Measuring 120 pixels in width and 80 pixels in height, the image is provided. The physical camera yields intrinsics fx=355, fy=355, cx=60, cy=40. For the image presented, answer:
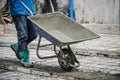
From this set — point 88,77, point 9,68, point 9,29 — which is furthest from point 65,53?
point 9,29

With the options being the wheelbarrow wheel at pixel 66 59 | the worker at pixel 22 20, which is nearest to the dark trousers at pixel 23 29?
the worker at pixel 22 20

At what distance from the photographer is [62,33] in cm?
723

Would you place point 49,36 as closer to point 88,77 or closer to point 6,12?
point 88,77

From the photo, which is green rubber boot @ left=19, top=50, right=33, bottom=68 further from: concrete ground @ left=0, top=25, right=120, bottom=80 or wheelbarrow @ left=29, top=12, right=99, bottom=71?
wheelbarrow @ left=29, top=12, right=99, bottom=71

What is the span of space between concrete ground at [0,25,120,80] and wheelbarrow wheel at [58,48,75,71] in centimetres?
12

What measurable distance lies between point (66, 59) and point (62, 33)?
0.69 meters

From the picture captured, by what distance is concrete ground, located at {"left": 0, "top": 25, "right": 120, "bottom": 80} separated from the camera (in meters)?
6.62

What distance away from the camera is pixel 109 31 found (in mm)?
12141

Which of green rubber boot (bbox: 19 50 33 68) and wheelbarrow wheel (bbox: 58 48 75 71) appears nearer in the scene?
wheelbarrow wheel (bbox: 58 48 75 71)

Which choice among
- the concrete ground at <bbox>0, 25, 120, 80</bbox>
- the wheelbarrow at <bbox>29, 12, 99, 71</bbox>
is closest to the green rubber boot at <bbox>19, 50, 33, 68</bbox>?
the concrete ground at <bbox>0, 25, 120, 80</bbox>

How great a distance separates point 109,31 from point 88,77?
6.01 metres

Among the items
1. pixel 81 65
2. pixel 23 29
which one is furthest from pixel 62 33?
pixel 81 65

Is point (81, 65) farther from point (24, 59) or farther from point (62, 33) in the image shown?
point (24, 59)

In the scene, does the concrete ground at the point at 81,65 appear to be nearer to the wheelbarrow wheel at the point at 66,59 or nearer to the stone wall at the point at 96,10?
the wheelbarrow wheel at the point at 66,59
